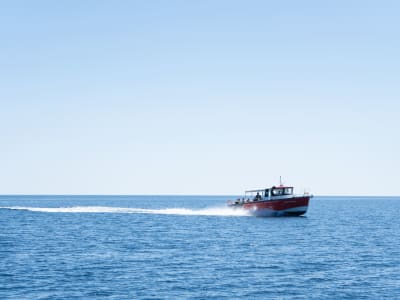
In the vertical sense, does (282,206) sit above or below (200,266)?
above

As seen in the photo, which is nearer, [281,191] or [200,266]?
[200,266]

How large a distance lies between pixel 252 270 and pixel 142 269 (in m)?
9.18

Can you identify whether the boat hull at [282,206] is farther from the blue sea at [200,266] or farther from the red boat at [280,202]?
the blue sea at [200,266]

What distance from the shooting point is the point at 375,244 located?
59.1 m

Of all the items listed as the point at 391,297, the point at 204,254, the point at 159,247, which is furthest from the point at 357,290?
the point at 159,247

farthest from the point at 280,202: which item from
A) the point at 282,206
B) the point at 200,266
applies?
the point at 200,266

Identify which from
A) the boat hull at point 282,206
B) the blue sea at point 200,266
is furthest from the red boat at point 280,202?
the blue sea at point 200,266

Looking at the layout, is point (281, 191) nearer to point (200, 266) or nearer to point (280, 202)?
point (280, 202)

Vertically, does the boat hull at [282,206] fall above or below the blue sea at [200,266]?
above

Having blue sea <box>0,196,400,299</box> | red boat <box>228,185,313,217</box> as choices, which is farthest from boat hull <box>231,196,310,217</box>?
blue sea <box>0,196,400,299</box>

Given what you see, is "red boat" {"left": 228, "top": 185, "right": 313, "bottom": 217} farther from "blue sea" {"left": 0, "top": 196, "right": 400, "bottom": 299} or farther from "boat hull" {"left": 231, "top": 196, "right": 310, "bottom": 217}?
"blue sea" {"left": 0, "top": 196, "right": 400, "bottom": 299}

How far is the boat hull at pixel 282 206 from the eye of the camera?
88688 mm

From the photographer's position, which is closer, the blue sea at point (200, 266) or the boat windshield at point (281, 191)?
the blue sea at point (200, 266)

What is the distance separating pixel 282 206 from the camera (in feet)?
292
